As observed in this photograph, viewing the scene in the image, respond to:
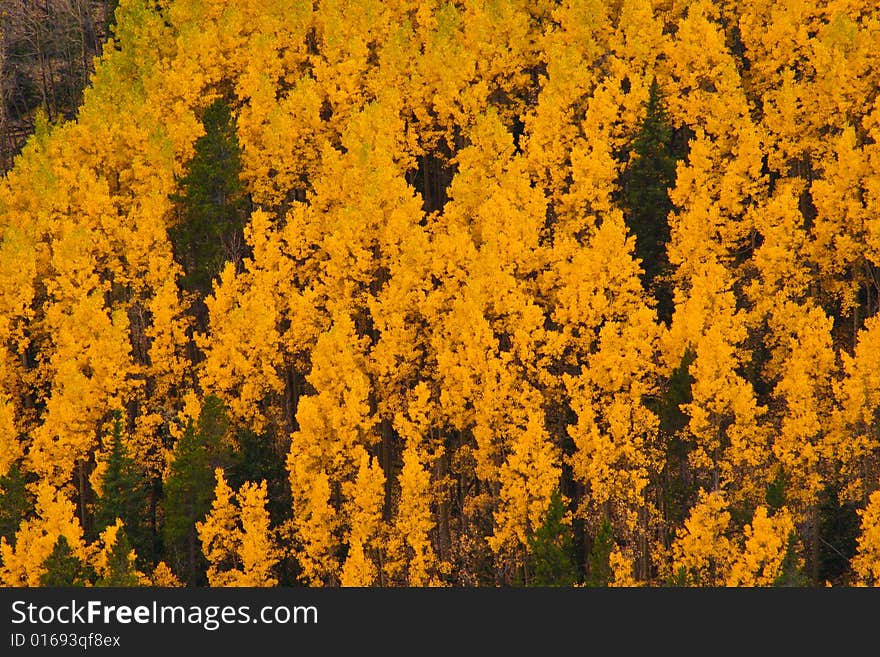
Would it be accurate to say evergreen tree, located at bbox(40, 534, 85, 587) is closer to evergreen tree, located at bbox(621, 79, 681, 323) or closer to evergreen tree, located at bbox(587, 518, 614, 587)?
evergreen tree, located at bbox(587, 518, 614, 587)

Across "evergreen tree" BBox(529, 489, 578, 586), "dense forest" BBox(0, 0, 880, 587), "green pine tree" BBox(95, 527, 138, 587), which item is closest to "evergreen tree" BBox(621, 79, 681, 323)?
"dense forest" BBox(0, 0, 880, 587)

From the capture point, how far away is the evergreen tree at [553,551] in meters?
54.4

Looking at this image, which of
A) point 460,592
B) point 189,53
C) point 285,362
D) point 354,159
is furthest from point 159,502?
point 460,592

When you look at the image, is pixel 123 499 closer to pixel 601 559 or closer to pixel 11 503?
pixel 11 503

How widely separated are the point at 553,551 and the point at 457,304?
12.5 meters

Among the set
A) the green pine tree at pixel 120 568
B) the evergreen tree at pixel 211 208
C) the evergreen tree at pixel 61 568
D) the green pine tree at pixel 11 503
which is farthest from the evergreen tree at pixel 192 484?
the evergreen tree at pixel 211 208

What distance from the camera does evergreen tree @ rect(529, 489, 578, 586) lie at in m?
54.4

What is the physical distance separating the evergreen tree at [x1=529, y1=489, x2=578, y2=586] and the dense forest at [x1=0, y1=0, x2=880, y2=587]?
14cm

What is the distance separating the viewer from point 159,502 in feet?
214

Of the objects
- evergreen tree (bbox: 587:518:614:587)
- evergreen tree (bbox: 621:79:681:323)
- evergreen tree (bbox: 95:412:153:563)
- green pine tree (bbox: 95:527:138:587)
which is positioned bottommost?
evergreen tree (bbox: 587:518:614:587)

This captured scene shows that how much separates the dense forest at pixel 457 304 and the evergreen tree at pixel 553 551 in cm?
14

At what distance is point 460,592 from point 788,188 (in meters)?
33.8

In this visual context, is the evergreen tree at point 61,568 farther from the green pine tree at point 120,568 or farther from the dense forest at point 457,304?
the green pine tree at point 120,568

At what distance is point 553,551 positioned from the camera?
180ft
